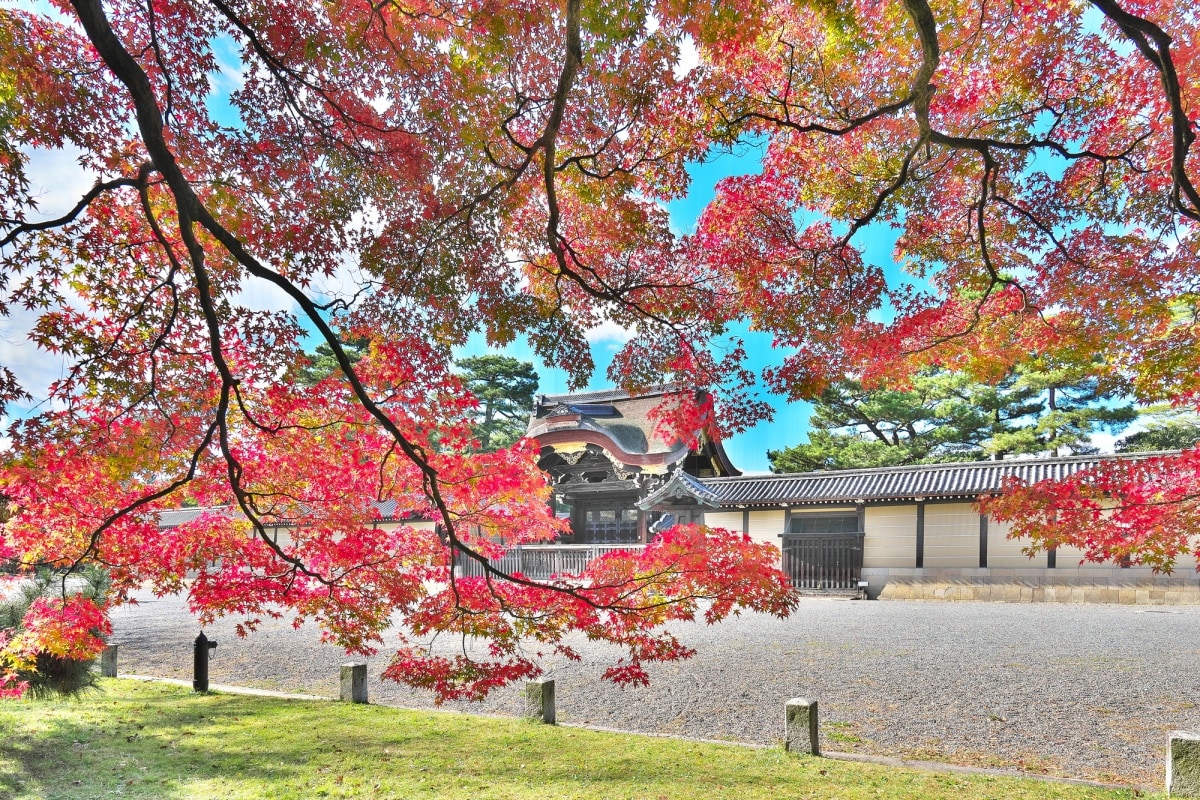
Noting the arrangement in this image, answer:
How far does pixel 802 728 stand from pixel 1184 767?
6.50 feet

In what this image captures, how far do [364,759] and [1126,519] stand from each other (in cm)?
573

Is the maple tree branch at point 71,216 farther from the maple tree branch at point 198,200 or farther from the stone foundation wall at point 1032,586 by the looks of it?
the stone foundation wall at point 1032,586

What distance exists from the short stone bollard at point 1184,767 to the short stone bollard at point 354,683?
5661 millimetres

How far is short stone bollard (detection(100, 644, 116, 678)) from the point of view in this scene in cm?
726

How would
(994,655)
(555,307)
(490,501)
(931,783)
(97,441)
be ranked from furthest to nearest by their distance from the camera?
1. (994,655)
2. (555,307)
3. (490,501)
4. (97,441)
5. (931,783)

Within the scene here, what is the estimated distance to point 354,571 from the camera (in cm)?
496

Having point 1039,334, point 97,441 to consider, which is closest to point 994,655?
point 1039,334

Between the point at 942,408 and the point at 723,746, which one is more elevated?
the point at 942,408

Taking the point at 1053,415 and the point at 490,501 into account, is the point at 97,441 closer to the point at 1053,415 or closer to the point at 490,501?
the point at 490,501

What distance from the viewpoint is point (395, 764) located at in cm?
437

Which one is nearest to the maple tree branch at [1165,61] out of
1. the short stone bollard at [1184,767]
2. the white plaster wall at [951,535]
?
the short stone bollard at [1184,767]

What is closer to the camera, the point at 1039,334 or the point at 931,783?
the point at 931,783

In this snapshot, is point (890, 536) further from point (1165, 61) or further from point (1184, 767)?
point (1165, 61)

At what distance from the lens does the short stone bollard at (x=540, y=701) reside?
5.29m
